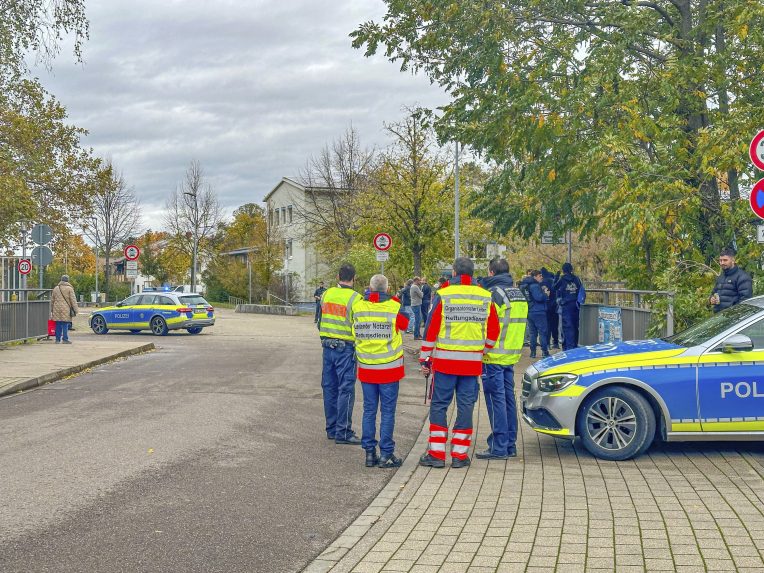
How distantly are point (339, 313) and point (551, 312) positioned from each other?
1124cm

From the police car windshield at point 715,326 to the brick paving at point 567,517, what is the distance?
1040mm

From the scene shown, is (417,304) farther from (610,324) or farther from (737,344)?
(737,344)

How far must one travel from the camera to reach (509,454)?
8852 millimetres

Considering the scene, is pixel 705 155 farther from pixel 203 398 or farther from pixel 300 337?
pixel 300 337

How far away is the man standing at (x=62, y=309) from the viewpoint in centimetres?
2402

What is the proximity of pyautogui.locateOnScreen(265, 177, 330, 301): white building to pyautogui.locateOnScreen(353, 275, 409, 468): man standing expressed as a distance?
192 ft

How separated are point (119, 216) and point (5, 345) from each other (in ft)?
167

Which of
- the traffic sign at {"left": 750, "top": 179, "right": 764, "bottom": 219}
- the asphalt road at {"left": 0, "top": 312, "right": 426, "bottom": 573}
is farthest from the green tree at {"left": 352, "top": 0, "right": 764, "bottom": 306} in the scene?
the asphalt road at {"left": 0, "top": 312, "right": 426, "bottom": 573}

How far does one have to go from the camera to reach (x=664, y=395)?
851 cm

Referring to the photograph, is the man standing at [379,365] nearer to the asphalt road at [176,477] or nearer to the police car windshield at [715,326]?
the asphalt road at [176,477]

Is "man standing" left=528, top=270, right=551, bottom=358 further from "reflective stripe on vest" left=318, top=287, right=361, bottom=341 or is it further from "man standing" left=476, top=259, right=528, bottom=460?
"man standing" left=476, top=259, right=528, bottom=460

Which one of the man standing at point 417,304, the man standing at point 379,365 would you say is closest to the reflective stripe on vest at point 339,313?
the man standing at point 379,365

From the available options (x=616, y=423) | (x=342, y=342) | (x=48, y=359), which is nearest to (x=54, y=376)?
(x=48, y=359)

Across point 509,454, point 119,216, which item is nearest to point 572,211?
point 509,454
